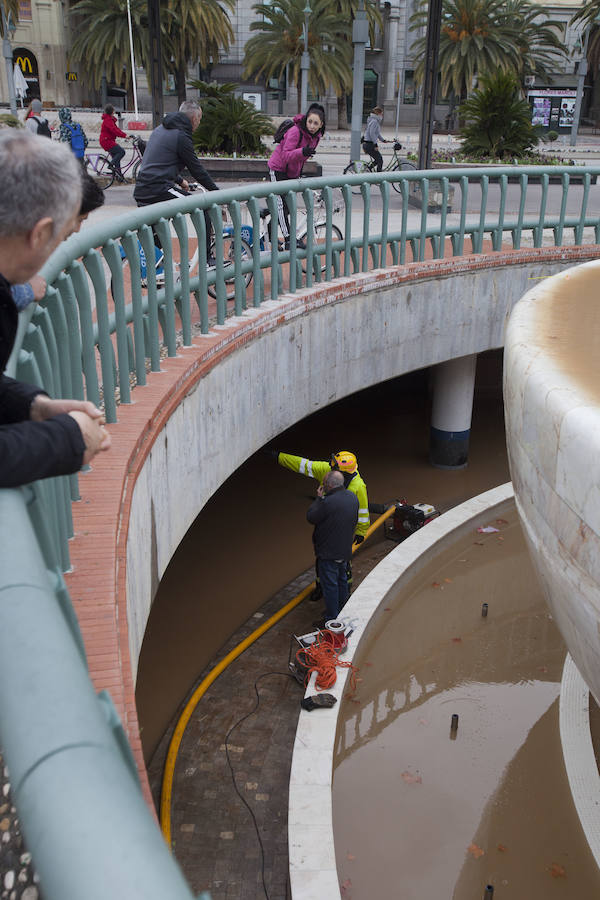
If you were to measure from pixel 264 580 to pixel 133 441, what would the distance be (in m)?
5.28

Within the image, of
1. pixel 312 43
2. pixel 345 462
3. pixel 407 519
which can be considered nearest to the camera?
pixel 345 462

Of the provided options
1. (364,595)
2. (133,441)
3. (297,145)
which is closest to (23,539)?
(133,441)

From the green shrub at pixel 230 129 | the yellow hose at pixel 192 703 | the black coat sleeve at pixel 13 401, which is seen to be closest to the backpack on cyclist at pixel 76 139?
the green shrub at pixel 230 129

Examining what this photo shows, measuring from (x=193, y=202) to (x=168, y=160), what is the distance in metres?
1.65

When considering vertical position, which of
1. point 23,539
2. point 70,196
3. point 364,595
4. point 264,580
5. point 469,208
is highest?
point 70,196

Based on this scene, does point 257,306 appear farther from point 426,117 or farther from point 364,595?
point 426,117

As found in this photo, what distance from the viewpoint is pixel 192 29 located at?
113ft

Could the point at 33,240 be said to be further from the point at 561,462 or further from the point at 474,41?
the point at 474,41

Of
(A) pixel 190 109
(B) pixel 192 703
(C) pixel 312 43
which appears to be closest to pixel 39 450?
(B) pixel 192 703

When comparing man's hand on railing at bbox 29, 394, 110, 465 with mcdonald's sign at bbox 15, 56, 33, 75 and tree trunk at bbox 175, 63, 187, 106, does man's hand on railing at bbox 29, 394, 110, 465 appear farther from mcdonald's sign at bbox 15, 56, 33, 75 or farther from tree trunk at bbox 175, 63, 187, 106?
mcdonald's sign at bbox 15, 56, 33, 75

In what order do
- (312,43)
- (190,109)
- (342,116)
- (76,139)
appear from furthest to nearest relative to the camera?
(342,116) → (312,43) → (76,139) → (190,109)

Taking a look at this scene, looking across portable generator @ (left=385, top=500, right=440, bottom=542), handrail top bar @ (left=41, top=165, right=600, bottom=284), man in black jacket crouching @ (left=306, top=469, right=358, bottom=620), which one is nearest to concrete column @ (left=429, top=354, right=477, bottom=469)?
portable generator @ (left=385, top=500, right=440, bottom=542)

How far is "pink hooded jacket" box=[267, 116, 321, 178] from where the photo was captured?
8.20 meters

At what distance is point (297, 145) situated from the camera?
27.1ft
